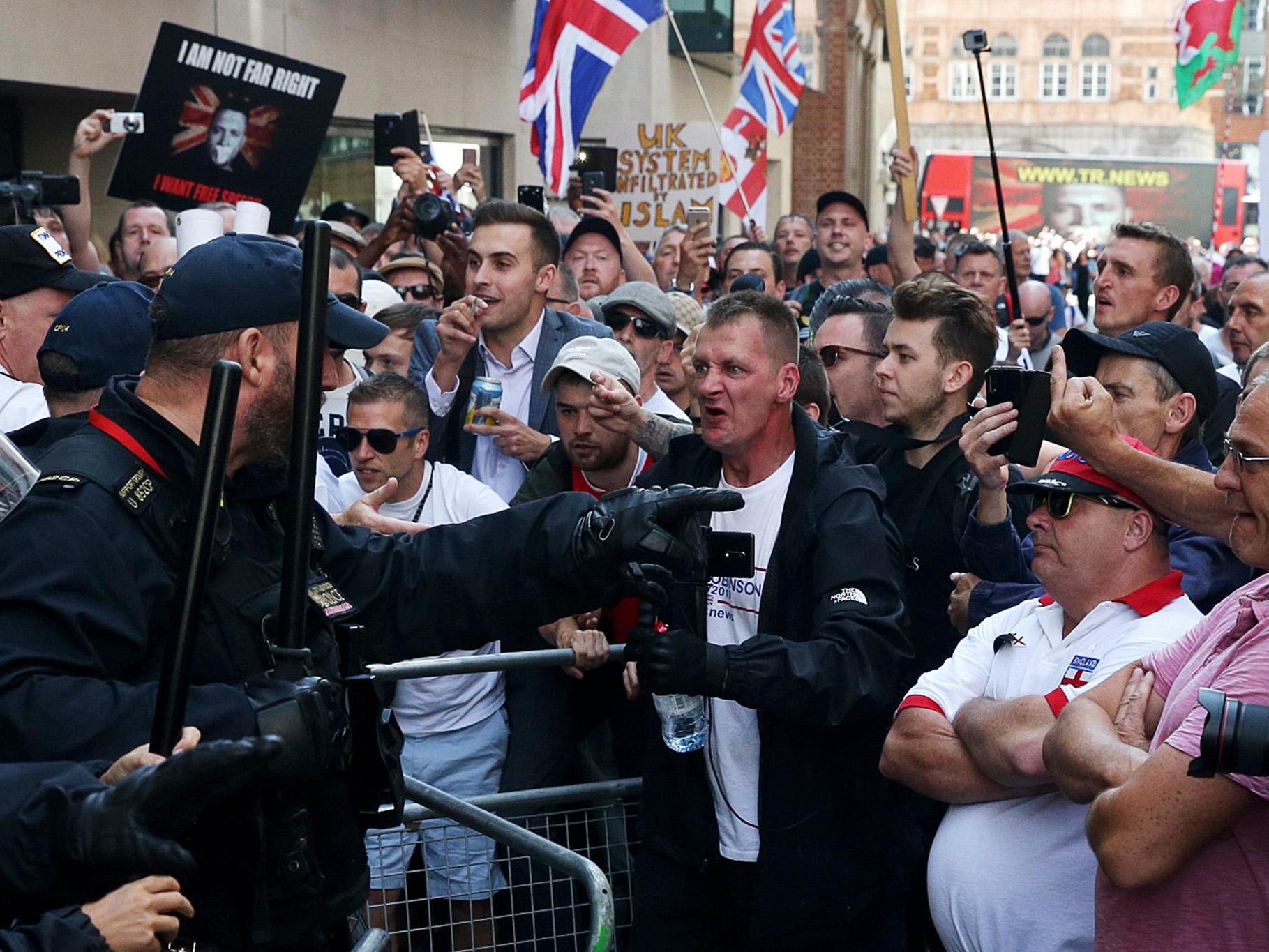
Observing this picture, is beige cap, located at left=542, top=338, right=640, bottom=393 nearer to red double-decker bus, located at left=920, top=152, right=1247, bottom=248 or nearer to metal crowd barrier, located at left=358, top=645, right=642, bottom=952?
metal crowd barrier, located at left=358, top=645, right=642, bottom=952

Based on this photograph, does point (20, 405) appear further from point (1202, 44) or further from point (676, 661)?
point (1202, 44)

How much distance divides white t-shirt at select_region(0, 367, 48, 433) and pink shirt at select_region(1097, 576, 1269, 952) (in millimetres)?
3301

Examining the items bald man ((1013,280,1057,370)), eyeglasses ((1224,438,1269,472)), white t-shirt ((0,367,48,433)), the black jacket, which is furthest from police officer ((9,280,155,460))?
bald man ((1013,280,1057,370))

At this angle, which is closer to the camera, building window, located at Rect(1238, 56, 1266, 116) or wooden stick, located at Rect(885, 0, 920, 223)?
wooden stick, located at Rect(885, 0, 920, 223)

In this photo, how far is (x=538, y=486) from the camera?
4820mm

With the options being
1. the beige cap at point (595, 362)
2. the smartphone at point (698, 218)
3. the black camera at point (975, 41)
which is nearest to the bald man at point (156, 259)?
the beige cap at point (595, 362)

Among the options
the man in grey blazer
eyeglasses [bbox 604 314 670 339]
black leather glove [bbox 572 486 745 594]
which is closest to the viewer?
black leather glove [bbox 572 486 745 594]

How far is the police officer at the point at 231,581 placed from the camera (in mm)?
2432

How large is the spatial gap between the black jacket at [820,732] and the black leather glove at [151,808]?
5.38ft

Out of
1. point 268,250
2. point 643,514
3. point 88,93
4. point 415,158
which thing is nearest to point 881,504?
point 643,514

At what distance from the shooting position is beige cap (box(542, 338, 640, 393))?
475 centimetres

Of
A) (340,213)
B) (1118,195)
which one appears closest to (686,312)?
(340,213)

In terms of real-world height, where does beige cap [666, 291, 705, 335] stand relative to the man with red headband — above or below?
above

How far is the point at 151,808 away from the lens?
2109 millimetres
